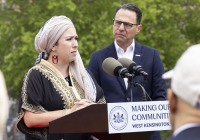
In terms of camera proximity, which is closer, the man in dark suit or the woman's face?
the woman's face

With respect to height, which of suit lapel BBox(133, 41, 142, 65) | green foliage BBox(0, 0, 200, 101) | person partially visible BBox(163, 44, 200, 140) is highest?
green foliage BBox(0, 0, 200, 101)

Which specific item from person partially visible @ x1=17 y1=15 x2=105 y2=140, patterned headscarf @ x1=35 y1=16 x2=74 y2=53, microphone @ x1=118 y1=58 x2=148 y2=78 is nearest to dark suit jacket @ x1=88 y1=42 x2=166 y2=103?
person partially visible @ x1=17 y1=15 x2=105 y2=140

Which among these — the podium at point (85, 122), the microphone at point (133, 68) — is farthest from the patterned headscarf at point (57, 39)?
the podium at point (85, 122)

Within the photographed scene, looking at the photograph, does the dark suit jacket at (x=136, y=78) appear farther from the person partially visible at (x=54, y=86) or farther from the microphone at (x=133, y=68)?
the microphone at (x=133, y=68)

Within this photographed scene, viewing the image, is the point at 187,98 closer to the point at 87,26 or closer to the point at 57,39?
the point at 57,39

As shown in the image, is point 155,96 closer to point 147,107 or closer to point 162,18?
point 147,107

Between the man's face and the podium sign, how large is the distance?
53.4 inches

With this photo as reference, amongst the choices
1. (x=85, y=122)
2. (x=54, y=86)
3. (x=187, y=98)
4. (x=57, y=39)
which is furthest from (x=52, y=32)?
(x=187, y=98)

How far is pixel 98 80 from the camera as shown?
6977mm

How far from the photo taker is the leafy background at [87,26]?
15328mm

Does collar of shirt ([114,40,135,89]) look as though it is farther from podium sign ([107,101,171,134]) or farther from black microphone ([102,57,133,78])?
podium sign ([107,101,171,134])

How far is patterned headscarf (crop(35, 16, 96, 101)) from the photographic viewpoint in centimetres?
623

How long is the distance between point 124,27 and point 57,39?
3.47 ft

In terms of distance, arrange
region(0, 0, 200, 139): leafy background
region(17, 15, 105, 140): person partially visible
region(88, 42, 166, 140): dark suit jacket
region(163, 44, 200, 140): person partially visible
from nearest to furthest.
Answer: region(163, 44, 200, 140): person partially visible < region(17, 15, 105, 140): person partially visible < region(88, 42, 166, 140): dark suit jacket < region(0, 0, 200, 139): leafy background
